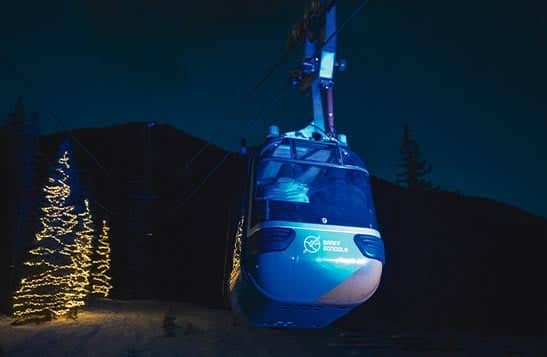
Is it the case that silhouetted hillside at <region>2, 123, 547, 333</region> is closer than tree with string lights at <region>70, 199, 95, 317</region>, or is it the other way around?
tree with string lights at <region>70, 199, 95, 317</region>

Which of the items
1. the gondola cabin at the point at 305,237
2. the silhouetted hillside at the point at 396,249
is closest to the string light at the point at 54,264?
the silhouetted hillside at the point at 396,249

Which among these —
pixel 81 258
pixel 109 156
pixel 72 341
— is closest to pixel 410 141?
pixel 109 156

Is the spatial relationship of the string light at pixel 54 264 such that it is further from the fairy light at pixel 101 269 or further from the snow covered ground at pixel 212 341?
the fairy light at pixel 101 269

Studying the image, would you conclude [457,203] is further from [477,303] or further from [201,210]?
[201,210]

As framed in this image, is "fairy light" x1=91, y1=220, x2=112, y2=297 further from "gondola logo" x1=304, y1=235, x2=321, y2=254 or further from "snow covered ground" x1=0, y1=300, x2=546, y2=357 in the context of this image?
"gondola logo" x1=304, y1=235, x2=321, y2=254

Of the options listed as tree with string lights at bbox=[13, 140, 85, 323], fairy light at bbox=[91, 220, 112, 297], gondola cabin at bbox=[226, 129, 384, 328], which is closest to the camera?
gondola cabin at bbox=[226, 129, 384, 328]

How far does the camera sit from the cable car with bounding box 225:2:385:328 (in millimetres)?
5570

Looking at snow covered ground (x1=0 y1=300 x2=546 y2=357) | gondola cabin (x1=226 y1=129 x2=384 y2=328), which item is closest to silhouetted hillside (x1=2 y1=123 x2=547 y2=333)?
gondola cabin (x1=226 y1=129 x2=384 y2=328)

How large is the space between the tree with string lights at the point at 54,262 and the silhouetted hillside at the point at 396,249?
8.22ft

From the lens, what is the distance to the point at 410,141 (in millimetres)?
45375

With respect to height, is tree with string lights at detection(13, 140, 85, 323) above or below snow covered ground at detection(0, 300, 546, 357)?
above

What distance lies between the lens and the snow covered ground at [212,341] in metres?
11.1

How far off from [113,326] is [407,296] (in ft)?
39.2

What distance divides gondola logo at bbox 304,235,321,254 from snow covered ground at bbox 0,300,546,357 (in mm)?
6665
